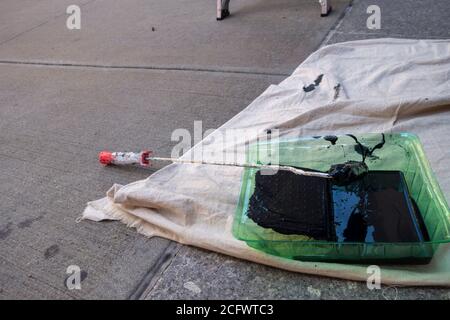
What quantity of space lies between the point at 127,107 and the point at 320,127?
4.18 feet

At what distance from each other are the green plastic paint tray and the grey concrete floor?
96 mm

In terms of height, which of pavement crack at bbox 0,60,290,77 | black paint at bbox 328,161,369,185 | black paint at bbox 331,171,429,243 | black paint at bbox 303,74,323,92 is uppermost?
pavement crack at bbox 0,60,290,77

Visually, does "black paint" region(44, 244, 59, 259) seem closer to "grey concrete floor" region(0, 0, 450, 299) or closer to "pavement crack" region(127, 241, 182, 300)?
"grey concrete floor" region(0, 0, 450, 299)

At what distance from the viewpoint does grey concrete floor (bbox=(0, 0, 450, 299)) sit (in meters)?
1.48

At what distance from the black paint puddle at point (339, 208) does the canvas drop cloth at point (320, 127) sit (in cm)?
10

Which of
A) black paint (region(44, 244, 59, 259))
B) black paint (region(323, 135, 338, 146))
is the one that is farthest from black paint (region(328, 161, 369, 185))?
black paint (region(44, 244, 59, 259))

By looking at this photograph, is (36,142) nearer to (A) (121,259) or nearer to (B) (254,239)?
(A) (121,259)

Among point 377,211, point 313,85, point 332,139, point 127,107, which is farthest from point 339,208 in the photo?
point 127,107

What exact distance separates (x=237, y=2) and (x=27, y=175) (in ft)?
10.3

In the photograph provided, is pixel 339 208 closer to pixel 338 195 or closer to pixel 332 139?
pixel 338 195

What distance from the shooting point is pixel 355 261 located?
138 cm

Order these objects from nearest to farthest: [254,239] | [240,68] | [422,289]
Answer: [422,289] < [254,239] < [240,68]

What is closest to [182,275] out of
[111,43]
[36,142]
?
[36,142]

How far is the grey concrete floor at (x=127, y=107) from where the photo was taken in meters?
1.48
